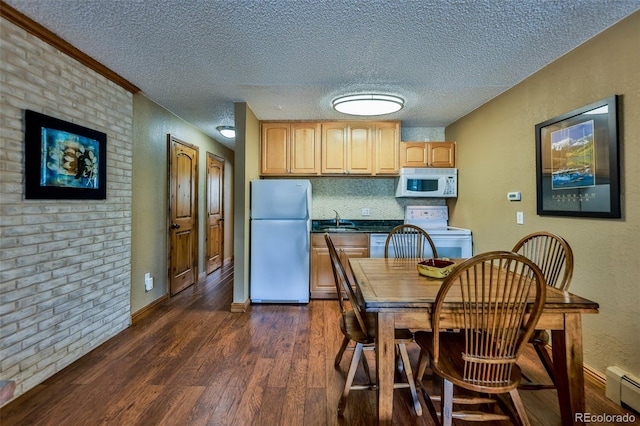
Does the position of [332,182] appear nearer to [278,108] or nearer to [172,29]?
[278,108]

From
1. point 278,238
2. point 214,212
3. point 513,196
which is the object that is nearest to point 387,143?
point 513,196

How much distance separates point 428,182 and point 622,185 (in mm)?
2074

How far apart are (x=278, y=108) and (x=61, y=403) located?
306 cm

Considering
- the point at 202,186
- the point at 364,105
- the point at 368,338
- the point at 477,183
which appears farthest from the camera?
the point at 202,186

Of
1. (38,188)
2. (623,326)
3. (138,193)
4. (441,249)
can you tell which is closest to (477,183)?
(441,249)

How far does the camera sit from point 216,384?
1.92 metres

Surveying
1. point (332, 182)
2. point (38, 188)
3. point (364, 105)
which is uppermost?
point (364, 105)

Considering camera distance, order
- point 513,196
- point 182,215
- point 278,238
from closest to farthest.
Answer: point 513,196 → point 278,238 → point 182,215

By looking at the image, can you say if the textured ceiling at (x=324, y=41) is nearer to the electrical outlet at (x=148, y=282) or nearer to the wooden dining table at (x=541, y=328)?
the wooden dining table at (x=541, y=328)

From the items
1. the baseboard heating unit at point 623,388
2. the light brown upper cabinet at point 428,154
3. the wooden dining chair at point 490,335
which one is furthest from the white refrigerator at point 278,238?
the baseboard heating unit at point 623,388

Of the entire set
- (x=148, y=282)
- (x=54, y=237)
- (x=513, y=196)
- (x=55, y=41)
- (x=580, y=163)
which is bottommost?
(x=148, y=282)

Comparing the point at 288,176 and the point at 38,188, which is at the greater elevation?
the point at 288,176

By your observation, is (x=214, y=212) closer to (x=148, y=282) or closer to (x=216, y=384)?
(x=148, y=282)

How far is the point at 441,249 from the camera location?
3535 millimetres
